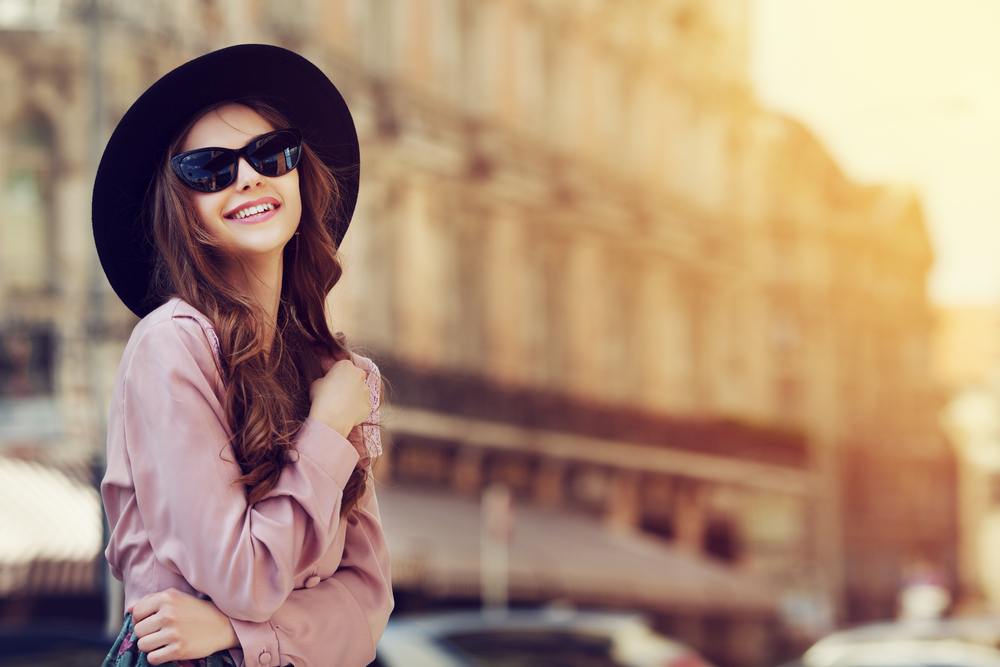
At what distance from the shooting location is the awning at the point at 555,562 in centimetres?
1805

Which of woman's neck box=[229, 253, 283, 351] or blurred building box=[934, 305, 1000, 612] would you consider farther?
blurred building box=[934, 305, 1000, 612]

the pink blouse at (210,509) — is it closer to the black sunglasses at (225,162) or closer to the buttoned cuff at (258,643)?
the buttoned cuff at (258,643)

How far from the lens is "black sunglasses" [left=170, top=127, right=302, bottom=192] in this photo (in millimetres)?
2303

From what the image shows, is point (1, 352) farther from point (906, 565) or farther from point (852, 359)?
point (906, 565)

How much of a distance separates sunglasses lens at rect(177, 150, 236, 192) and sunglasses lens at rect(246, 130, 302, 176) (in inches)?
1.9

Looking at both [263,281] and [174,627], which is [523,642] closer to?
[263,281]

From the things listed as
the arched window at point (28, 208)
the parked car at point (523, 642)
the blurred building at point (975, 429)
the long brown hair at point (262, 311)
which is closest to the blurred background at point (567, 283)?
the arched window at point (28, 208)

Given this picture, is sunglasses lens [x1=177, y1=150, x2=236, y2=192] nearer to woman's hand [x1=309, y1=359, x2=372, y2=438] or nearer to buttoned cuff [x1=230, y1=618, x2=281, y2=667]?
woman's hand [x1=309, y1=359, x2=372, y2=438]

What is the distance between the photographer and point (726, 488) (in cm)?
3356

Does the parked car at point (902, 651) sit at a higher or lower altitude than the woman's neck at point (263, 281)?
lower

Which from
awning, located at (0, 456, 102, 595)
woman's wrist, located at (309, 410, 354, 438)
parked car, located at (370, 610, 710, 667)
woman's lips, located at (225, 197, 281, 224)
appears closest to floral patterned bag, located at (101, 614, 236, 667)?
woman's wrist, located at (309, 410, 354, 438)

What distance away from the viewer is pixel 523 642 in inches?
276

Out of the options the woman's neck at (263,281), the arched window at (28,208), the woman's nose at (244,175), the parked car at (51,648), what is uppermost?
the arched window at (28,208)

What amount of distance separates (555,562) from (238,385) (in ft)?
63.2
